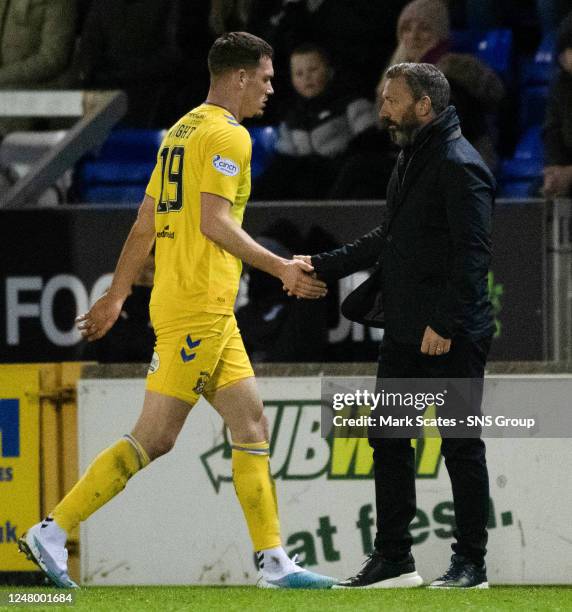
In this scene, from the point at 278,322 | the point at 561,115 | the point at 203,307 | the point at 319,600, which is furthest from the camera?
the point at 561,115

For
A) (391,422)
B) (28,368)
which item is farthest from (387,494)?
(28,368)

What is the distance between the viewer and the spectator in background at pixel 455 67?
343 inches

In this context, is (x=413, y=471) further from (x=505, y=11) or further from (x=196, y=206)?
(x=505, y=11)

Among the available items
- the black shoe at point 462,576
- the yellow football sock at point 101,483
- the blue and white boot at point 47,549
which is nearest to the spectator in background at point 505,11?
the black shoe at point 462,576

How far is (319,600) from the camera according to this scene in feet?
17.0

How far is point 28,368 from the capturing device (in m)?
6.46

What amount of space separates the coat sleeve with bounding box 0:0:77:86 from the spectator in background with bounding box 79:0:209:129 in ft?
0.69

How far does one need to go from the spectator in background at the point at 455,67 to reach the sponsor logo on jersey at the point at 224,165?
11.0 ft

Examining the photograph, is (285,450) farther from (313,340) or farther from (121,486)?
(313,340)

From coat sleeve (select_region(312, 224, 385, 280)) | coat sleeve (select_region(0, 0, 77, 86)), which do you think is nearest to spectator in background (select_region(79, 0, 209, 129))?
coat sleeve (select_region(0, 0, 77, 86))

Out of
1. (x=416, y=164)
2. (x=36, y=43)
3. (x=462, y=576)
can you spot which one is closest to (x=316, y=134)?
(x=36, y=43)

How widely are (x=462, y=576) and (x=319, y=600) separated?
619 mm

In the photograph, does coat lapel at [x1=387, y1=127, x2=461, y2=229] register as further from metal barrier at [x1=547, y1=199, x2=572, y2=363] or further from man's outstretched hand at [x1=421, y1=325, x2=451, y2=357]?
metal barrier at [x1=547, y1=199, x2=572, y2=363]

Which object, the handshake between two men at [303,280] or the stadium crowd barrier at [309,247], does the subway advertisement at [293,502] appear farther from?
the stadium crowd barrier at [309,247]
